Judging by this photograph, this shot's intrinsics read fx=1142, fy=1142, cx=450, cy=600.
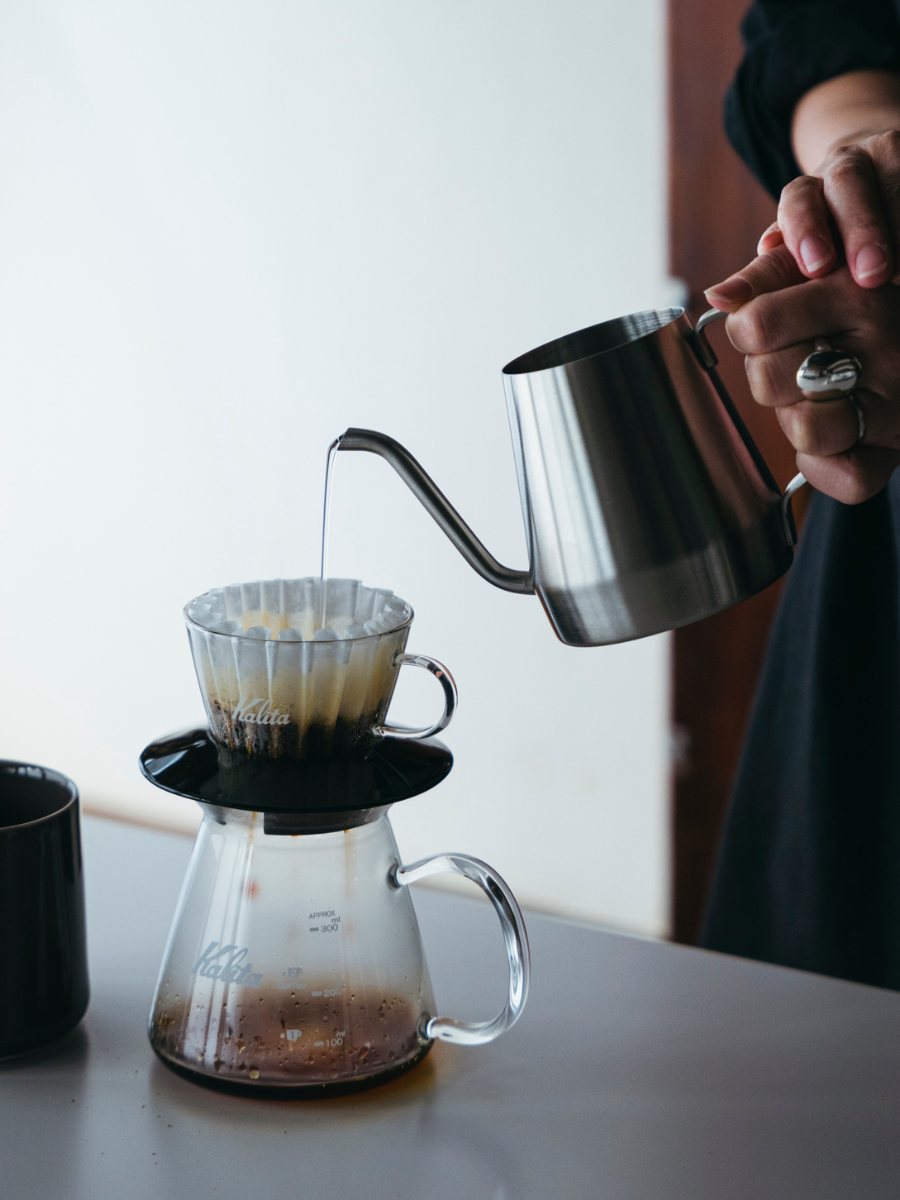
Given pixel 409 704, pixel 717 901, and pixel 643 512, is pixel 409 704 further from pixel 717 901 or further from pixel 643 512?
pixel 643 512

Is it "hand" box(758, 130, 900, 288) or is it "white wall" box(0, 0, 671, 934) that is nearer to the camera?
"hand" box(758, 130, 900, 288)

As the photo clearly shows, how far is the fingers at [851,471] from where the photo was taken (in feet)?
2.00

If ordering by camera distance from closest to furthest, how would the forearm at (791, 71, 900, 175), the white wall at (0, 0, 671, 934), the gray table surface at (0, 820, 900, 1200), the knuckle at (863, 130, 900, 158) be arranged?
the gray table surface at (0, 820, 900, 1200)
the knuckle at (863, 130, 900, 158)
the forearm at (791, 71, 900, 175)
the white wall at (0, 0, 671, 934)

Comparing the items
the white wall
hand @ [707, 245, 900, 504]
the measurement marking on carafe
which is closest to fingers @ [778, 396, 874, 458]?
hand @ [707, 245, 900, 504]

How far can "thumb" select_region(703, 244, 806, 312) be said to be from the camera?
0.56 meters

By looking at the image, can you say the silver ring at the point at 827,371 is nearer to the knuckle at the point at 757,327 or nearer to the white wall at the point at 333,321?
the knuckle at the point at 757,327

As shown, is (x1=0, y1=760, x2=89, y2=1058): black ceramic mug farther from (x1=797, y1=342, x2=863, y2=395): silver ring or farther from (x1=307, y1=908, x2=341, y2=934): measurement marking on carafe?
(x1=797, y1=342, x2=863, y2=395): silver ring

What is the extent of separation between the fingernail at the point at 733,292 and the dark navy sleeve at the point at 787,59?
487mm

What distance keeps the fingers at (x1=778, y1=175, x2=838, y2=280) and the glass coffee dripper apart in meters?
0.27

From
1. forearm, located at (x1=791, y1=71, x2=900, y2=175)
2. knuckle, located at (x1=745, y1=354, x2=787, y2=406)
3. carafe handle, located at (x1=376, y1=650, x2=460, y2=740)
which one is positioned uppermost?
forearm, located at (x1=791, y1=71, x2=900, y2=175)

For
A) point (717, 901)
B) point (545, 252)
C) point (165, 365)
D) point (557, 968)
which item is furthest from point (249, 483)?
point (557, 968)

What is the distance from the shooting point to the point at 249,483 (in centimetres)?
223

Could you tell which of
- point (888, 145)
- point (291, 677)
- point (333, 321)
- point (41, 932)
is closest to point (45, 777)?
point (41, 932)

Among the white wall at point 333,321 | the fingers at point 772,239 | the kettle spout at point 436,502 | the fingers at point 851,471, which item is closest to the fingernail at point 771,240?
the fingers at point 772,239
